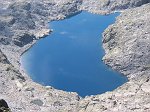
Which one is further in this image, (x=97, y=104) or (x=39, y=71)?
(x=39, y=71)

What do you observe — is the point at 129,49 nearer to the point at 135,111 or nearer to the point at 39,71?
the point at 39,71

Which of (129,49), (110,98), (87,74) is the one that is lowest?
(110,98)

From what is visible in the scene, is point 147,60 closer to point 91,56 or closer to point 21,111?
point 91,56

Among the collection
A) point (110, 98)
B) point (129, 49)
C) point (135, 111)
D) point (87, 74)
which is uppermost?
point (129, 49)

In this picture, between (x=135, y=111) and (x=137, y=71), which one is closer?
(x=135, y=111)

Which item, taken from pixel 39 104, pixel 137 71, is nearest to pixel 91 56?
pixel 137 71

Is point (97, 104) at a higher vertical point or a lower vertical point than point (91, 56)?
lower

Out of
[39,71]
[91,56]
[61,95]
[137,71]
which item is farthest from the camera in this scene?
[91,56]

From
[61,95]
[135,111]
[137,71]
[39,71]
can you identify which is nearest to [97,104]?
[135,111]

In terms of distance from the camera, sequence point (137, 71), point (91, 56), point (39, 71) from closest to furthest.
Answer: point (137, 71)
point (39, 71)
point (91, 56)
